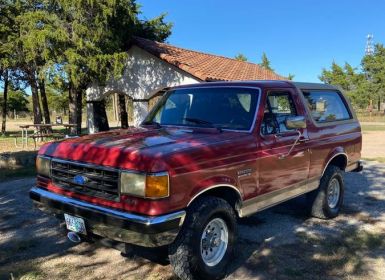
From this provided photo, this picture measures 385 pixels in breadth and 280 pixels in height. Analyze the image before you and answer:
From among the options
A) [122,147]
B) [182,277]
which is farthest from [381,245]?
[122,147]

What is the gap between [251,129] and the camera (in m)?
4.73

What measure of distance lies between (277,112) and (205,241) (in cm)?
203

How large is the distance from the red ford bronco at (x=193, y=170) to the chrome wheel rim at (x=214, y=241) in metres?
0.01

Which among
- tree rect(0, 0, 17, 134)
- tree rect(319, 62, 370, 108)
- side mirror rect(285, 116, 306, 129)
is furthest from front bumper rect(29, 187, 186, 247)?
tree rect(319, 62, 370, 108)

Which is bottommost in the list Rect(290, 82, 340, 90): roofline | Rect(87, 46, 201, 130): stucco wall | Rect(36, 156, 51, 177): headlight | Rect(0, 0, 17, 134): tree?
Rect(36, 156, 51, 177): headlight

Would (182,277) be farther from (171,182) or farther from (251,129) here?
(251,129)

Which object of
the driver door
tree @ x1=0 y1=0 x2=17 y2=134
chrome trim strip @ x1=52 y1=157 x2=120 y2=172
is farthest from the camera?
tree @ x1=0 y1=0 x2=17 y2=134

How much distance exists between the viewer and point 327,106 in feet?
21.2

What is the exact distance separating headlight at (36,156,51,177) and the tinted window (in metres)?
2.45

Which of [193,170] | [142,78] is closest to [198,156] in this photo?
[193,170]

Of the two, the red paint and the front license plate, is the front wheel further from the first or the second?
the front license plate

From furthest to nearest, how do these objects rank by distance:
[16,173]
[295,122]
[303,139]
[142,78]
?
1. [142,78]
2. [16,173]
3. [303,139]
4. [295,122]

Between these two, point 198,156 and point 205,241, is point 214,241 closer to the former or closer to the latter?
point 205,241

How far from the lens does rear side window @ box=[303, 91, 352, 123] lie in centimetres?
610
